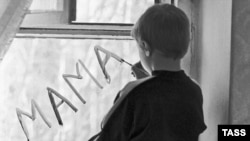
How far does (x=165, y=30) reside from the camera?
1.14 meters

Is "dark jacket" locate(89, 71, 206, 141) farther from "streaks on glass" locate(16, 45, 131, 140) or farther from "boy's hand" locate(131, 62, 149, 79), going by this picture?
"streaks on glass" locate(16, 45, 131, 140)

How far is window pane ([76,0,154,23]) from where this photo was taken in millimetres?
1854

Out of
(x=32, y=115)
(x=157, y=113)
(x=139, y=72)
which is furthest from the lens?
(x=32, y=115)

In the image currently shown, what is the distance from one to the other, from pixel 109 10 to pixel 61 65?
32 centimetres

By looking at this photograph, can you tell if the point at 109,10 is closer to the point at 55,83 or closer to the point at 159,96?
the point at 55,83

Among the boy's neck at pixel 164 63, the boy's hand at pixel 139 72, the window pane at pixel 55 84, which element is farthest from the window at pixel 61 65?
the boy's neck at pixel 164 63

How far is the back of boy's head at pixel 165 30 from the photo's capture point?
114cm

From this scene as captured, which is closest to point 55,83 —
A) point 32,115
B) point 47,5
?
point 32,115

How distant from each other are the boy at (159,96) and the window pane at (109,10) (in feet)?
2.22

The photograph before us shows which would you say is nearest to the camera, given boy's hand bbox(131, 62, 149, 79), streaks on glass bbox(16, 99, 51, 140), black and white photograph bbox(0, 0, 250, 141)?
boy's hand bbox(131, 62, 149, 79)

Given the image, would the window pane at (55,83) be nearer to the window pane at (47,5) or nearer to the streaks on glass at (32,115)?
the streaks on glass at (32,115)

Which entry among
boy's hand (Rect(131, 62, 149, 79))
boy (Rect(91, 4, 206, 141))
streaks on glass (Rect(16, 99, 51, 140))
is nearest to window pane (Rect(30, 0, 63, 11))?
streaks on glass (Rect(16, 99, 51, 140))

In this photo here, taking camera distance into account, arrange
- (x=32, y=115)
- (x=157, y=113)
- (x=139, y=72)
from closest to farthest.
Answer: (x=157, y=113) < (x=139, y=72) < (x=32, y=115)

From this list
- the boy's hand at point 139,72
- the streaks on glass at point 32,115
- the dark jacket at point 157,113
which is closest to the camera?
the dark jacket at point 157,113
